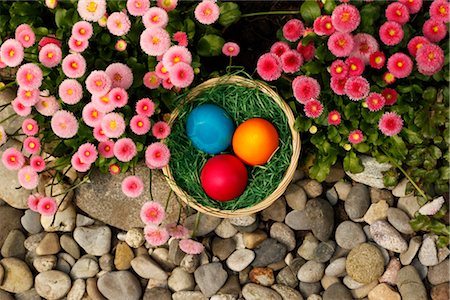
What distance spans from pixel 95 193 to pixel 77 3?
2.45ft

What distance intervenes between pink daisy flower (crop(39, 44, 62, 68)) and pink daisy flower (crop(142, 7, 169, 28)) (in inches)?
12.2

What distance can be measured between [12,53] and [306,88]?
3.29 feet

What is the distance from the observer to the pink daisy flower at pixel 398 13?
2.02 metres

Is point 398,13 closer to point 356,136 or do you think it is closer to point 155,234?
point 356,136

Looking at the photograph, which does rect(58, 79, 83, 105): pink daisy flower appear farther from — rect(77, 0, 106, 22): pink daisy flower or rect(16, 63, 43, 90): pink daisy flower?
rect(77, 0, 106, 22): pink daisy flower

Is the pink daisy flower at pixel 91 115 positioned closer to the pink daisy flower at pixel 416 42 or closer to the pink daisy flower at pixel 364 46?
the pink daisy flower at pixel 364 46

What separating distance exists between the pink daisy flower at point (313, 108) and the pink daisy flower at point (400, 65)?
26 centimetres

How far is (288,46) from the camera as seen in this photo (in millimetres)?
2193

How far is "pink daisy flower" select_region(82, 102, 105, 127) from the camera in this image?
2045 millimetres

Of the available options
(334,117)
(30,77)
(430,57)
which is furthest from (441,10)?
(30,77)

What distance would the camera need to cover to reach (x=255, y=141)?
2.17 metres

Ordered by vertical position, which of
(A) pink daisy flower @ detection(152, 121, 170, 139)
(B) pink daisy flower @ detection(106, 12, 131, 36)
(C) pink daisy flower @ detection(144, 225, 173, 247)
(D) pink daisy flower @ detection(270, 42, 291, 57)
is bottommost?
(C) pink daisy flower @ detection(144, 225, 173, 247)

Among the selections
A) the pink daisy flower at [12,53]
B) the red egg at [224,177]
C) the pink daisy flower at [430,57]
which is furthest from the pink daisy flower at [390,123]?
the pink daisy flower at [12,53]

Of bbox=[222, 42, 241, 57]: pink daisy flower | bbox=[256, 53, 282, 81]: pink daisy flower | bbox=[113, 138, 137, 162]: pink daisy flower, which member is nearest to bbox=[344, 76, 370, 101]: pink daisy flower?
bbox=[256, 53, 282, 81]: pink daisy flower
